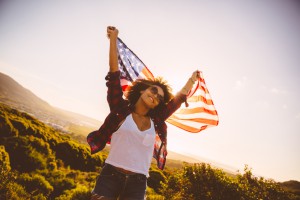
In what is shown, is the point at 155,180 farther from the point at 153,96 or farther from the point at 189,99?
the point at 153,96

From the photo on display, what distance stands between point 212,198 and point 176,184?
224cm

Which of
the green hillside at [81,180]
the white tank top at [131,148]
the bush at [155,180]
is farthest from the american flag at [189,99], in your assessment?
the bush at [155,180]

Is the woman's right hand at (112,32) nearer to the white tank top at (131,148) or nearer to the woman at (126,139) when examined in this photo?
the woman at (126,139)

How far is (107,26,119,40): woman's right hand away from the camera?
2805mm

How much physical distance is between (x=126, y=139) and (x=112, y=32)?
4.47 feet

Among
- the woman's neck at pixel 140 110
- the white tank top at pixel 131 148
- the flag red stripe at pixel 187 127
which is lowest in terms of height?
the white tank top at pixel 131 148

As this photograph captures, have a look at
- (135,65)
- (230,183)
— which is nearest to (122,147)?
(135,65)

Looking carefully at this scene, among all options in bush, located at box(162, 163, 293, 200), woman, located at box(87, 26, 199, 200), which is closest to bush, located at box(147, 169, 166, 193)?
bush, located at box(162, 163, 293, 200)

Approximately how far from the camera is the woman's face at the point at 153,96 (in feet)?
9.78

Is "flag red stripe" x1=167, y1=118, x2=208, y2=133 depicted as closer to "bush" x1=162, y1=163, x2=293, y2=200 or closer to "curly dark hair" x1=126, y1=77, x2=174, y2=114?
"curly dark hair" x1=126, y1=77, x2=174, y2=114

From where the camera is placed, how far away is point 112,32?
111 inches

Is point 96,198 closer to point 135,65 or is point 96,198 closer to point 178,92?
point 178,92

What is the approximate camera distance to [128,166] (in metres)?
2.41

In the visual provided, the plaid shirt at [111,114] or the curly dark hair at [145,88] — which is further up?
the curly dark hair at [145,88]
